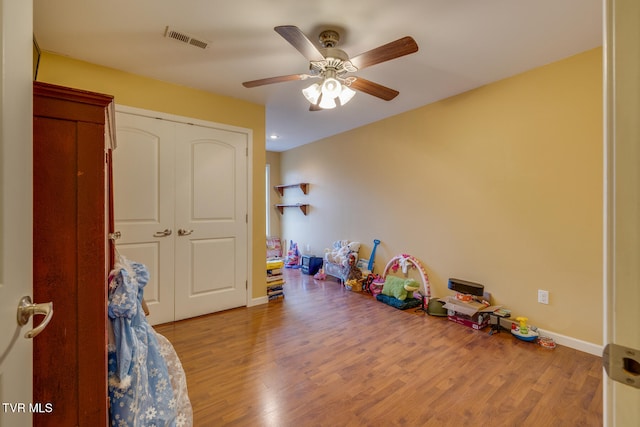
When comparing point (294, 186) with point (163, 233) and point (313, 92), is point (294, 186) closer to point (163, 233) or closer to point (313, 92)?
point (163, 233)

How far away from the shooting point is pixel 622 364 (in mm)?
455

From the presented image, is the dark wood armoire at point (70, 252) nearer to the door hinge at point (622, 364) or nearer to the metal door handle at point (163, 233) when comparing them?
the door hinge at point (622, 364)

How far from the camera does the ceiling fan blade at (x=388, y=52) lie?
61.5 inches

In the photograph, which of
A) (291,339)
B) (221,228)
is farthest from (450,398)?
(221,228)

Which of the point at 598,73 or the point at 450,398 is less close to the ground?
the point at 598,73

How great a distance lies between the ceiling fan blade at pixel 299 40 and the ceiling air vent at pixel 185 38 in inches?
35.2

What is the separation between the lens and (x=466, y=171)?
2992 millimetres

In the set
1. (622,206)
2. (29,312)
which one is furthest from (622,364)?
(29,312)

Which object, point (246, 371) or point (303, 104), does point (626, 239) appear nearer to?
point (246, 371)

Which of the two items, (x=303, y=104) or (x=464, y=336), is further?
(x=303, y=104)


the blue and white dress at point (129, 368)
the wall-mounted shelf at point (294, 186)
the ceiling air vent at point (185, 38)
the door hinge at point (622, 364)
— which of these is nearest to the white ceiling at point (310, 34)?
the ceiling air vent at point (185, 38)

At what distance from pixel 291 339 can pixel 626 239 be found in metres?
2.41

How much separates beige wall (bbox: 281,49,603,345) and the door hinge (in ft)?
7.98

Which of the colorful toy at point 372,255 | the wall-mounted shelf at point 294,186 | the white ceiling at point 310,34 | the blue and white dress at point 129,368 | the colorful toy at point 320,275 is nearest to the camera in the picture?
the blue and white dress at point 129,368
